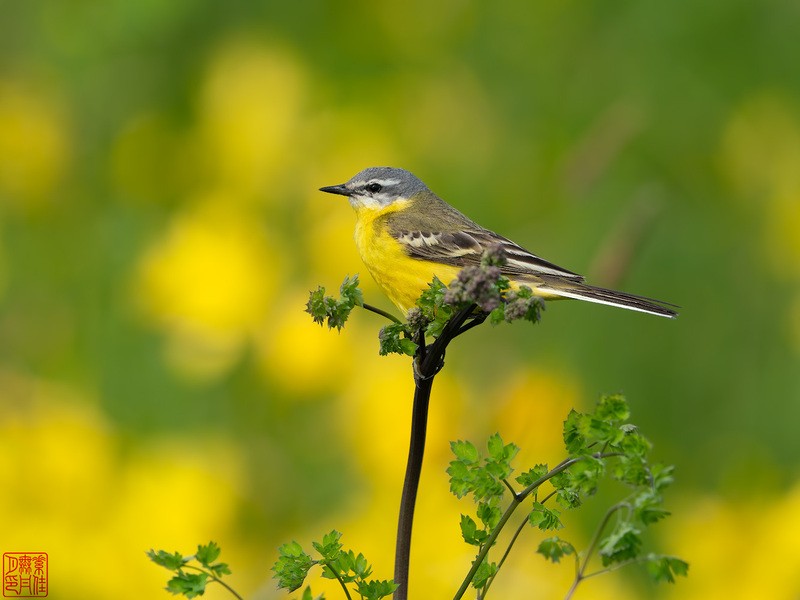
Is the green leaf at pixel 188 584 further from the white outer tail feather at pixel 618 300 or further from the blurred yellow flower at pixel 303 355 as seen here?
the blurred yellow flower at pixel 303 355

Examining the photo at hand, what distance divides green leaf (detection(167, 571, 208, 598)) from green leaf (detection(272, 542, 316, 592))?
0.10m

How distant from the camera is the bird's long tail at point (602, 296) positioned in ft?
8.38

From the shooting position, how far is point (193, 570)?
132 centimetres

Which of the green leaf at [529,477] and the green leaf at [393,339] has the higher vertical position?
the green leaf at [393,339]

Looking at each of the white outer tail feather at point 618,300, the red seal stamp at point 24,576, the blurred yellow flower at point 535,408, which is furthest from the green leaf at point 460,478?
the red seal stamp at point 24,576

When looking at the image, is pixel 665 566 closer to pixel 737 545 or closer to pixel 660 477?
pixel 660 477

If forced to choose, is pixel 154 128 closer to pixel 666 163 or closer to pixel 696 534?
pixel 666 163

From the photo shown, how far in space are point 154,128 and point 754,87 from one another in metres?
2.99

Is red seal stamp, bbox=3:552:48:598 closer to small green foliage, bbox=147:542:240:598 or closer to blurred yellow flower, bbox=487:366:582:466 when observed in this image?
blurred yellow flower, bbox=487:366:582:466

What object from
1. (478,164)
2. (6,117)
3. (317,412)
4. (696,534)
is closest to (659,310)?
(696,534)

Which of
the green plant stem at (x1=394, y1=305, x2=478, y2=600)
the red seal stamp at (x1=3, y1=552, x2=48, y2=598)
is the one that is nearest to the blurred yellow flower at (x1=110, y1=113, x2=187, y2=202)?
the red seal stamp at (x1=3, y1=552, x2=48, y2=598)

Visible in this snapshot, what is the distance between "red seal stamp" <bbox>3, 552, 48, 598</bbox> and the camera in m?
3.00

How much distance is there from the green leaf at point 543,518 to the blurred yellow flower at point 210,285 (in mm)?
2946

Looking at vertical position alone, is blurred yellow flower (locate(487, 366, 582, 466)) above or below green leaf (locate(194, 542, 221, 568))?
above
